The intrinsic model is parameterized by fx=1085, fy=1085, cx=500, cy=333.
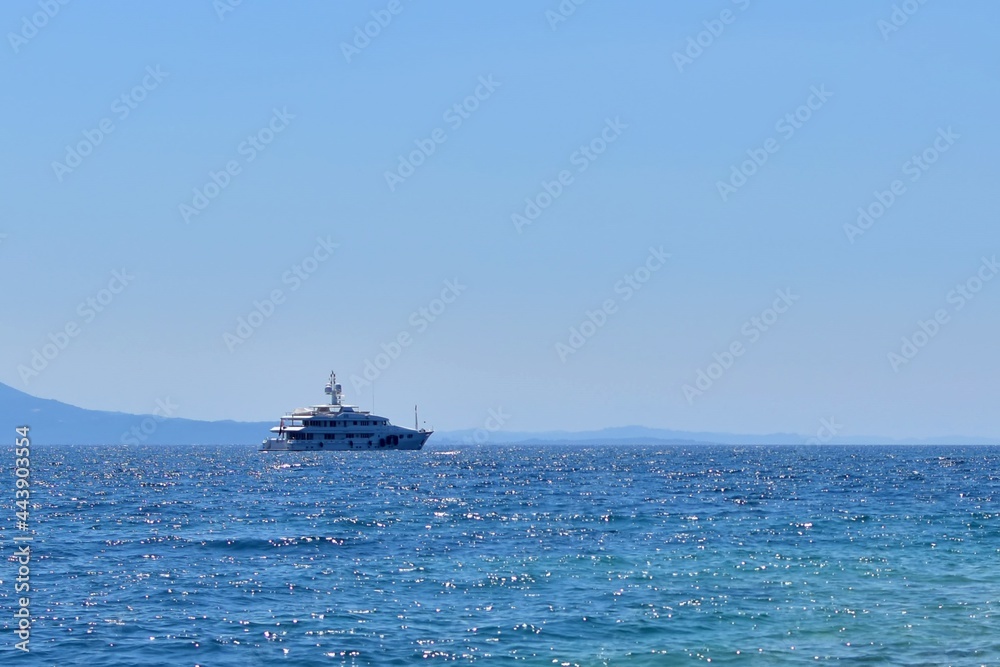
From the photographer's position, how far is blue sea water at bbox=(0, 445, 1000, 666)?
30.9 m

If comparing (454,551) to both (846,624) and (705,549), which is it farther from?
(846,624)

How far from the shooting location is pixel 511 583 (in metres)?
40.8

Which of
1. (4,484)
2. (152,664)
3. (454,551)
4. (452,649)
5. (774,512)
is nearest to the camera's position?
(152,664)

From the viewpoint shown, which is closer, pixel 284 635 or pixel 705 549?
pixel 284 635

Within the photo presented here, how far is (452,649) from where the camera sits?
30.8 meters

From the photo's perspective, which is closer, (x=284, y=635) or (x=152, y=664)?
(x=152, y=664)

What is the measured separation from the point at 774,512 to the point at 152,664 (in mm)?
48381

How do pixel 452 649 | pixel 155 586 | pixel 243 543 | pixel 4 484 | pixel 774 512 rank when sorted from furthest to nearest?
1. pixel 4 484
2. pixel 774 512
3. pixel 243 543
4. pixel 155 586
5. pixel 452 649

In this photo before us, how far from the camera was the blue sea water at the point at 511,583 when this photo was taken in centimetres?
3089

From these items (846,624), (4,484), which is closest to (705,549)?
(846,624)

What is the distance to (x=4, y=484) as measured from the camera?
106 m

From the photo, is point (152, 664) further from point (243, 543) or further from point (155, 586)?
point (243, 543)

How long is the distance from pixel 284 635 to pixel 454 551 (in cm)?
1733

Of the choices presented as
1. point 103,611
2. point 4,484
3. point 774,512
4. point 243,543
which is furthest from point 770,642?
point 4,484
